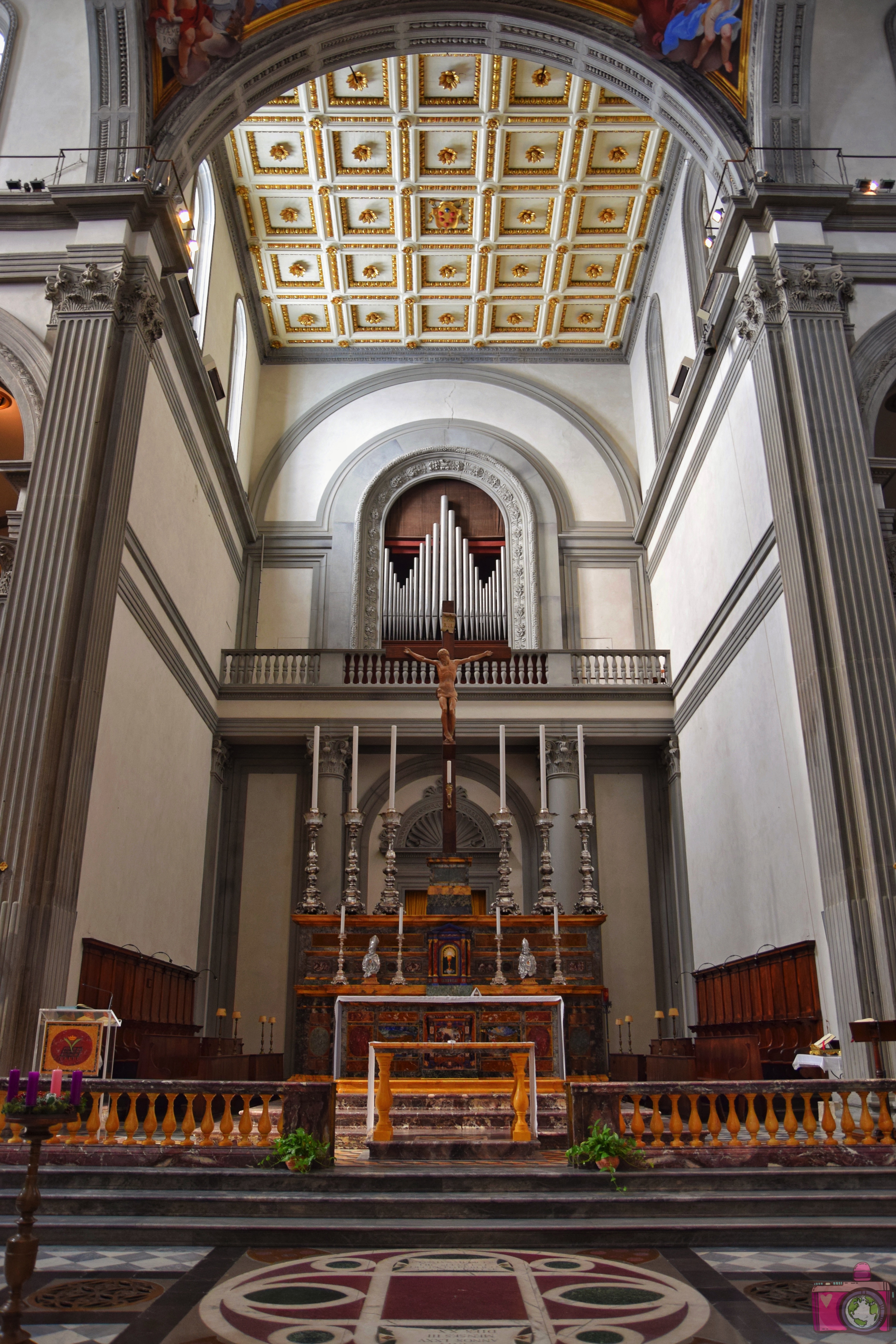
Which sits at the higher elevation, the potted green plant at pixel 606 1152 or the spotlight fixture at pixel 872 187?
the spotlight fixture at pixel 872 187

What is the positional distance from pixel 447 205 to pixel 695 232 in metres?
3.86

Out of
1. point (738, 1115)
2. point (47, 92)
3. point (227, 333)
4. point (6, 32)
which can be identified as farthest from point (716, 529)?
point (6, 32)

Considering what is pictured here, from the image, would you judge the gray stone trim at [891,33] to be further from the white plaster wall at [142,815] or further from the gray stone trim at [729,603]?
the white plaster wall at [142,815]

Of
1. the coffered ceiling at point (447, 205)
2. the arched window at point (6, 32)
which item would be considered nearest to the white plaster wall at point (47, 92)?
the arched window at point (6, 32)

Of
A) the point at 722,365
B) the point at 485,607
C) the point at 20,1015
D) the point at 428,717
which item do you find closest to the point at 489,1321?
the point at 20,1015

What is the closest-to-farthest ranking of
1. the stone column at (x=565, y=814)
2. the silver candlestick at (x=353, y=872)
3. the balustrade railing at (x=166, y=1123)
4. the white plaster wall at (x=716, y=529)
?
the balustrade railing at (x=166, y=1123)
the silver candlestick at (x=353, y=872)
the white plaster wall at (x=716, y=529)
the stone column at (x=565, y=814)

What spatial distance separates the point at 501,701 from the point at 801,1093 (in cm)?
923

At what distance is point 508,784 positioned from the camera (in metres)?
15.5

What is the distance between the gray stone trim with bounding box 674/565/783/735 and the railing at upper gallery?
3.63 ft

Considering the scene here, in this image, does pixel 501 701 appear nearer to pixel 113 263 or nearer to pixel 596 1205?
pixel 113 263

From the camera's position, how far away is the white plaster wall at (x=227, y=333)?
14.3 m

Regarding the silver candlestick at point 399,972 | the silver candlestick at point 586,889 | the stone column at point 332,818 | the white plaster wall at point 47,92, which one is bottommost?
the silver candlestick at point 399,972

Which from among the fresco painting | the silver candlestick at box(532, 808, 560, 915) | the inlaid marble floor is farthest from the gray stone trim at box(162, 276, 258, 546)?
the inlaid marble floor

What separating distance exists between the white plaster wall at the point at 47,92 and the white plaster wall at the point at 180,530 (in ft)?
8.49
